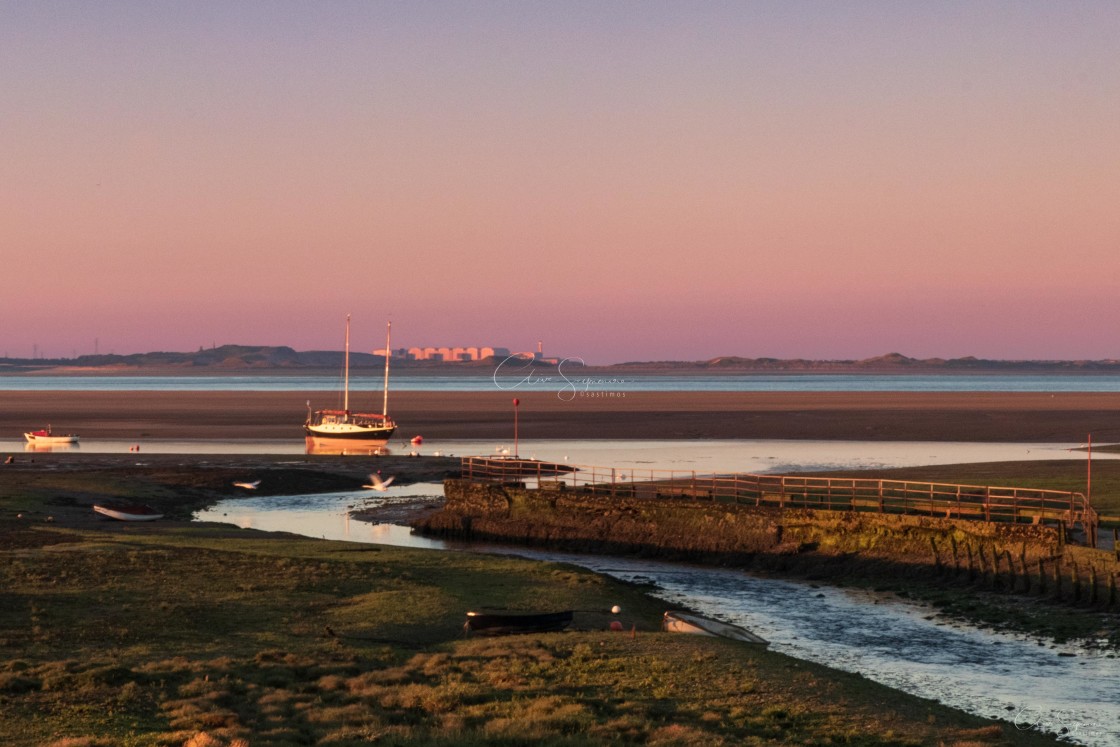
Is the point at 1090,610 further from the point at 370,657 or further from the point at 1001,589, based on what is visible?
the point at 370,657

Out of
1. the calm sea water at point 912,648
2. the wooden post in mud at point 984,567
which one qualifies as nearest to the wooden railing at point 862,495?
the wooden post in mud at point 984,567

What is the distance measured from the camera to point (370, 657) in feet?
80.6

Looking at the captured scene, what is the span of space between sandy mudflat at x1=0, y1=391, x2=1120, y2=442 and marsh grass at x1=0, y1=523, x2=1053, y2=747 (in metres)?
69.6

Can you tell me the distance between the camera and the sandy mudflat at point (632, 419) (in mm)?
105938

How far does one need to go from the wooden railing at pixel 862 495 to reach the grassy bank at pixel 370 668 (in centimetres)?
1181

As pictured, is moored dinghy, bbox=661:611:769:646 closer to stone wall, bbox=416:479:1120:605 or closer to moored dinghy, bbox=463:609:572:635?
moored dinghy, bbox=463:609:572:635

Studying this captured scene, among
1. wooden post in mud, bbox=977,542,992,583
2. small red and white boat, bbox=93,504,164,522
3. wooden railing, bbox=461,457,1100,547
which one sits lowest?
small red and white boat, bbox=93,504,164,522

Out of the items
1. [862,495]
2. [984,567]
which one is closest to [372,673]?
[984,567]

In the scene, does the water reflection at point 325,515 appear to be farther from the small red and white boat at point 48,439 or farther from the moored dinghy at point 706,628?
the small red and white boat at point 48,439

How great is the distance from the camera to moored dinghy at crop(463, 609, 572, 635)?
27.8m

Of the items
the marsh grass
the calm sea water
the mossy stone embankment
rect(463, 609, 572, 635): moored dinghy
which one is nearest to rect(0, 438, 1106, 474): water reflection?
the mossy stone embankment

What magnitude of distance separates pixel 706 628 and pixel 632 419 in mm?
100414

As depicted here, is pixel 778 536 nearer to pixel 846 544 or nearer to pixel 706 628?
pixel 846 544

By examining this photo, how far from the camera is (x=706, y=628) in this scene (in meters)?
28.2
